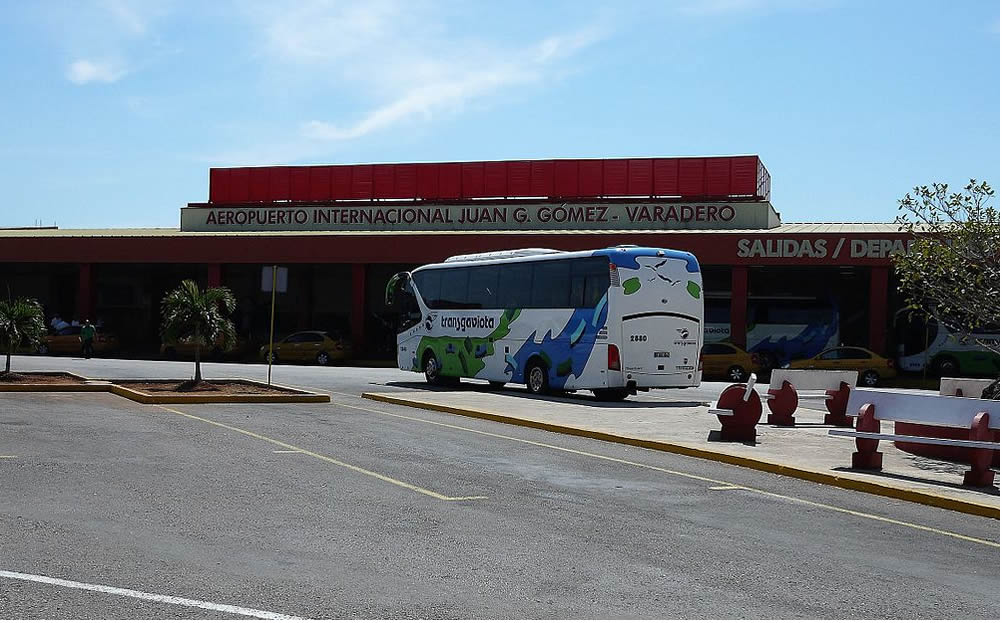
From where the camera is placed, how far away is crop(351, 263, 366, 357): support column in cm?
4669

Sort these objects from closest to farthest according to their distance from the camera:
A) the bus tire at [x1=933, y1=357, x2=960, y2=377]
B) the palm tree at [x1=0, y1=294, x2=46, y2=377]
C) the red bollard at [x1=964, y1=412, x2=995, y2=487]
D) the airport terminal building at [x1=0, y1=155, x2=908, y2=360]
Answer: the red bollard at [x1=964, y1=412, x2=995, y2=487] < the palm tree at [x1=0, y1=294, x2=46, y2=377] < the bus tire at [x1=933, y1=357, x2=960, y2=377] < the airport terminal building at [x1=0, y1=155, x2=908, y2=360]

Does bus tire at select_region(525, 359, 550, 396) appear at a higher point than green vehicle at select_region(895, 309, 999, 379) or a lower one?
lower

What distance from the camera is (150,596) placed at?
6.50 metres

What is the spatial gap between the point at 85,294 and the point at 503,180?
1851 centimetres

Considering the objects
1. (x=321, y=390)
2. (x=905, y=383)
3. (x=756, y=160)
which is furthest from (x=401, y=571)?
(x=756, y=160)

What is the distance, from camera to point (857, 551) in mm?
8453

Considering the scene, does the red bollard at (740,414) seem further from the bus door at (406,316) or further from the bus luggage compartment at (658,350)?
the bus door at (406,316)

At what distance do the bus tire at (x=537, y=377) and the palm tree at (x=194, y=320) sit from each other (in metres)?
6.74

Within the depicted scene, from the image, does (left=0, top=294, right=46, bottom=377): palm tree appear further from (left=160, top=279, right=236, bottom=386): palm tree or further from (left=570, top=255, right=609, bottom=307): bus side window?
(left=570, top=255, right=609, bottom=307): bus side window

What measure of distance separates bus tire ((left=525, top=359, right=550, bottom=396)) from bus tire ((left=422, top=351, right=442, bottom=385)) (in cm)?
378

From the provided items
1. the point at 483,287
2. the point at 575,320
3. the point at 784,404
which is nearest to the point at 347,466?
the point at 784,404

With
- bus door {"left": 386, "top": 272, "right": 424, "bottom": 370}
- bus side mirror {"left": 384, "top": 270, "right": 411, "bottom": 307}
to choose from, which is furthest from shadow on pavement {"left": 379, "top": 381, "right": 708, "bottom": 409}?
bus side mirror {"left": 384, "top": 270, "right": 411, "bottom": 307}

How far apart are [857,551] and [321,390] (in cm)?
1893

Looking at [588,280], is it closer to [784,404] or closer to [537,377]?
[537,377]
